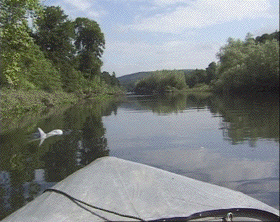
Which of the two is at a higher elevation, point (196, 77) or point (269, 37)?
point (269, 37)

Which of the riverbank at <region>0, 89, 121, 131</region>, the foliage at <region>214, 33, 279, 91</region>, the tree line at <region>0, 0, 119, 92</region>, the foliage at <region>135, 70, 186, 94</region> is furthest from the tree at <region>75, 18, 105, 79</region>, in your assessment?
the foliage at <region>135, 70, 186, 94</region>

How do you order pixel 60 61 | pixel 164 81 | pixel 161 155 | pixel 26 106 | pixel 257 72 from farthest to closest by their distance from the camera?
pixel 164 81
pixel 60 61
pixel 257 72
pixel 26 106
pixel 161 155

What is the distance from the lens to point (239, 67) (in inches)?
1636

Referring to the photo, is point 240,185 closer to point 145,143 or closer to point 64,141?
point 145,143

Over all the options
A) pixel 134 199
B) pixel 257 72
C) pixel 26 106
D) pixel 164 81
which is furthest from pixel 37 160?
pixel 164 81

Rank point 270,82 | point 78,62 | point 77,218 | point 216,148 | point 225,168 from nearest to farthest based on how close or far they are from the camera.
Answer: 1. point 77,218
2. point 225,168
3. point 216,148
4. point 270,82
5. point 78,62

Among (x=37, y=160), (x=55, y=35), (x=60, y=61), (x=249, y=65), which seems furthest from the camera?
(x=60, y=61)

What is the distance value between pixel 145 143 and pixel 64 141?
11.2 feet

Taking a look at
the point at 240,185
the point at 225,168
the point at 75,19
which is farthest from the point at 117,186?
the point at 75,19

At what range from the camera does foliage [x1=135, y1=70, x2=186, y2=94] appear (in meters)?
103

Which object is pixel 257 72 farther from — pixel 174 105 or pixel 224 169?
pixel 224 169

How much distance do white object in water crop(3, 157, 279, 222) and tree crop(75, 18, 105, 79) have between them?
59219 millimetres

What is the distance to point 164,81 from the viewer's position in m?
108

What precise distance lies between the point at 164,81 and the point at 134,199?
105 meters
